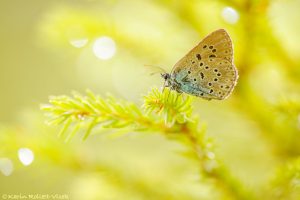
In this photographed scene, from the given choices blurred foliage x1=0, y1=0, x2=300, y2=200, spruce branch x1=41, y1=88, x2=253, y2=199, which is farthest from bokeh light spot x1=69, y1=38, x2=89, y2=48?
spruce branch x1=41, y1=88, x2=253, y2=199

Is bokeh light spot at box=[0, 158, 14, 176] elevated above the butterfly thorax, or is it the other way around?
the butterfly thorax

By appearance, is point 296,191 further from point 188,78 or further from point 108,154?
point 108,154

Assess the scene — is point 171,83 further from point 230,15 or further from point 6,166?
point 6,166

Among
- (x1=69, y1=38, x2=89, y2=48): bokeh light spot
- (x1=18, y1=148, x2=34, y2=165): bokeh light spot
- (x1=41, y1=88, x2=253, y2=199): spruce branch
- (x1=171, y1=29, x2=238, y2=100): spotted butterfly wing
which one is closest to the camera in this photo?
(x1=41, y1=88, x2=253, y2=199): spruce branch

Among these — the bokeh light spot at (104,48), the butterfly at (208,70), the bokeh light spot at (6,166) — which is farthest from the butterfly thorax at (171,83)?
the bokeh light spot at (6,166)

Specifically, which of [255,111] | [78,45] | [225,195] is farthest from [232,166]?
[78,45]

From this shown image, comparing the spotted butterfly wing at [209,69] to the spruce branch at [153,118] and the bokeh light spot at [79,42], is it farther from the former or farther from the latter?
the bokeh light spot at [79,42]

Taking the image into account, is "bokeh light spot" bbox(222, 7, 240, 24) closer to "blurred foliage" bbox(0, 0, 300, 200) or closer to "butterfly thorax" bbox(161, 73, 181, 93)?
"blurred foliage" bbox(0, 0, 300, 200)
